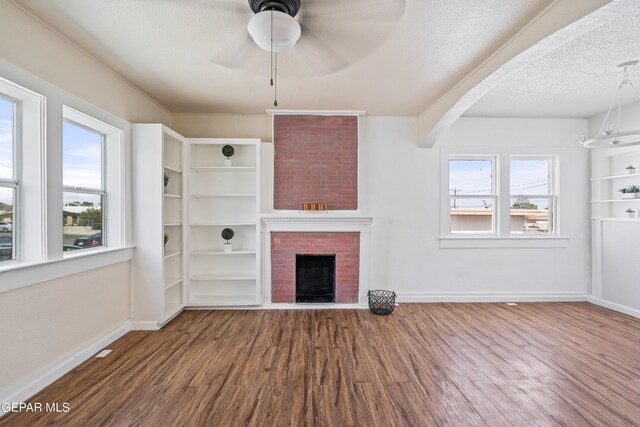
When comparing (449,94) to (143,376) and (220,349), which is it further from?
(143,376)

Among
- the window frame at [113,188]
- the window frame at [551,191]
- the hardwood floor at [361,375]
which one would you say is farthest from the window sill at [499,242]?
the window frame at [113,188]

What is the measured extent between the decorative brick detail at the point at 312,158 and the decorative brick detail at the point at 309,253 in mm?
453

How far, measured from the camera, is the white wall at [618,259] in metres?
3.59

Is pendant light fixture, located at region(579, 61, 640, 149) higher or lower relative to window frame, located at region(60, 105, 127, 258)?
higher

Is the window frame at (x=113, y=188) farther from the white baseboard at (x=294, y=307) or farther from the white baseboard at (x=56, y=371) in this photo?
the white baseboard at (x=294, y=307)

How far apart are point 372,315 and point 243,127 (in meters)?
3.18

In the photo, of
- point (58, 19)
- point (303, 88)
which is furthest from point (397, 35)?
point (58, 19)

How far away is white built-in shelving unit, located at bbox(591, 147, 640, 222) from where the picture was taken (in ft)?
12.0

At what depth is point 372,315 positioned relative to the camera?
141 inches

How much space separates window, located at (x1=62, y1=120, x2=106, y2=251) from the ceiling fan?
155 cm

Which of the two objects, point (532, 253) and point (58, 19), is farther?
point (532, 253)

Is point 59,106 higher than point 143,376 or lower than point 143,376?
higher

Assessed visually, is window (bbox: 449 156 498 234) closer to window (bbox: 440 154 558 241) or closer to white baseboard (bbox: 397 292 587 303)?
window (bbox: 440 154 558 241)

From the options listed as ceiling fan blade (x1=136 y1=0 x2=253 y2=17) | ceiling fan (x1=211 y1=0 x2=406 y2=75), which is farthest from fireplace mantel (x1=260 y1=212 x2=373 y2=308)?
ceiling fan blade (x1=136 y1=0 x2=253 y2=17)
